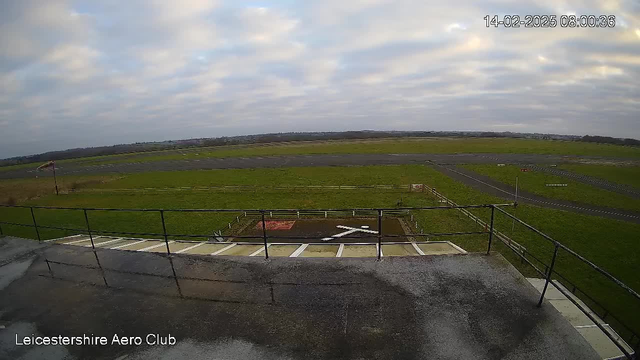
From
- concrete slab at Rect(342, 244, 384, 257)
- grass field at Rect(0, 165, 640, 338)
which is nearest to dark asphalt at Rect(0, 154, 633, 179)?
grass field at Rect(0, 165, 640, 338)

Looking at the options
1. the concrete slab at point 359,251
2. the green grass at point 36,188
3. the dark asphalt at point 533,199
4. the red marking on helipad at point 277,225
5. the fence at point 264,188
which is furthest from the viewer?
the green grass at point 36,188

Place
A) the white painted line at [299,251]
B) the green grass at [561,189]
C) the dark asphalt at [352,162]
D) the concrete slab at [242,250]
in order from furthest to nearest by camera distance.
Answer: the dark asphalt at [352,162] → the green grass at [561,189] → the concrete slab at [242,250] → the white painted line at [299,251]

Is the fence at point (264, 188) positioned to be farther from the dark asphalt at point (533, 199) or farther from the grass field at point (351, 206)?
the dark asphalt at point (533, 199)

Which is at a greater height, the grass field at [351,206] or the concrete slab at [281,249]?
the concrete slab at [281,249]

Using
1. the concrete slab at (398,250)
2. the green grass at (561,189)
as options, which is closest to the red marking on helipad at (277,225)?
the concrete slab at (398,250)

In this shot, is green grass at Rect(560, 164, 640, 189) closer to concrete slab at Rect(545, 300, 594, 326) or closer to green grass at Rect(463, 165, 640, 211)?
green grass at Rect(463, 165, 640, 211)
